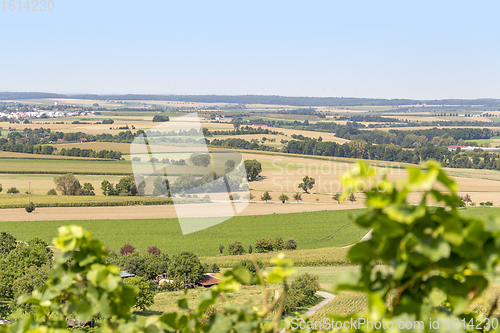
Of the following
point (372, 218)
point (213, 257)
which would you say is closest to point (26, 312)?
point (213, 257)

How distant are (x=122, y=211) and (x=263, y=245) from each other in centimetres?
3132

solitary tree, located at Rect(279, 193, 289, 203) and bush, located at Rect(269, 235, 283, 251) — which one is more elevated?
solitary tree, located at Rect(279, 193, 289, 203)

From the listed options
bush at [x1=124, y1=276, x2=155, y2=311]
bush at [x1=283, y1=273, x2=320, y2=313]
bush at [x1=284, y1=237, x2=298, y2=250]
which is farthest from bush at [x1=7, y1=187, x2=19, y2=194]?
bush at [x1=283, y1=273, x2=320, y2=313]

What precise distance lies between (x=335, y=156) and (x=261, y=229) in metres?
74.5

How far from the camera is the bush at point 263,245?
213 ft

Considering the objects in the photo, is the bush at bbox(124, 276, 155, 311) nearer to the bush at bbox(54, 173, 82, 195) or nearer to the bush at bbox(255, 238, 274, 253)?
the bush at bbox(255, 238, 274, 253)

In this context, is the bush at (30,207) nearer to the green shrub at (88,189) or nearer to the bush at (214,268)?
the green shrub at (88,189)

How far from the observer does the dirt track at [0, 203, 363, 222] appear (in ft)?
244

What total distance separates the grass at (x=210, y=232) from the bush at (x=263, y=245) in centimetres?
238

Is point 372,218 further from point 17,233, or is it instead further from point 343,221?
point 343,221

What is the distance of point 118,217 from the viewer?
77125mm

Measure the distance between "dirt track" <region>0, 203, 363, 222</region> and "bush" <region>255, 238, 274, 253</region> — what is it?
695 inches

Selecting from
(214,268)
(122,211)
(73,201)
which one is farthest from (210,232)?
(73,201)

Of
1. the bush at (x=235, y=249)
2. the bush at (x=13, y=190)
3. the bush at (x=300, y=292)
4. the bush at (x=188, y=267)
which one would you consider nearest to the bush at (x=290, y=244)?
the bush at (x=235, y=249)
